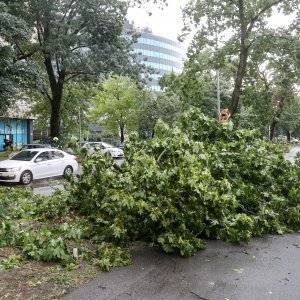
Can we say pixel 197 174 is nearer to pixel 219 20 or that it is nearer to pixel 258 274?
pixel 258 274

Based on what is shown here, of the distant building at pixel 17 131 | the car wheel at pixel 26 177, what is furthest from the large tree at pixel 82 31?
the distant building at pixel 17 131

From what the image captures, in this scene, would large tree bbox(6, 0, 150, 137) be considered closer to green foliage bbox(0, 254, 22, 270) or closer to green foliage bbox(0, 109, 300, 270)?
green foliage bbox(0, 109, 300, 270)

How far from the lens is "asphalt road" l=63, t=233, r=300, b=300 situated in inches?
169

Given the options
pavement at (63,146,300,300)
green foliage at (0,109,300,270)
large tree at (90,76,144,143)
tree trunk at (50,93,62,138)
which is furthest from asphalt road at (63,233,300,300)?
large tree at (90,76,144,143)

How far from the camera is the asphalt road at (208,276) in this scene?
429 centimetres

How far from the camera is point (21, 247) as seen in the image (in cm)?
525

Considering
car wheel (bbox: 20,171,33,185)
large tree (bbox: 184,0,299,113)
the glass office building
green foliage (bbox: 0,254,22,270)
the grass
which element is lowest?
car wheel (bbox: 20,171,33,185)

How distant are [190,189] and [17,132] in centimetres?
3998

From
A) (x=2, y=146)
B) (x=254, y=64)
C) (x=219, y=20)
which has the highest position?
(x=219, y=20)

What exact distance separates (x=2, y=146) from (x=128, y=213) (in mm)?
37875

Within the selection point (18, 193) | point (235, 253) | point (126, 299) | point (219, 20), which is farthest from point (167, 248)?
point (219, 20)

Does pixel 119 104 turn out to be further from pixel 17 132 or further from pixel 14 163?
pixel 14 163

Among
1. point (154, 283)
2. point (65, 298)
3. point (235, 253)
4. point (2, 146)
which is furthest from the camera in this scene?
point (2, 146)

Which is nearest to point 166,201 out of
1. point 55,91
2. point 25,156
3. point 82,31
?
point 25,156
